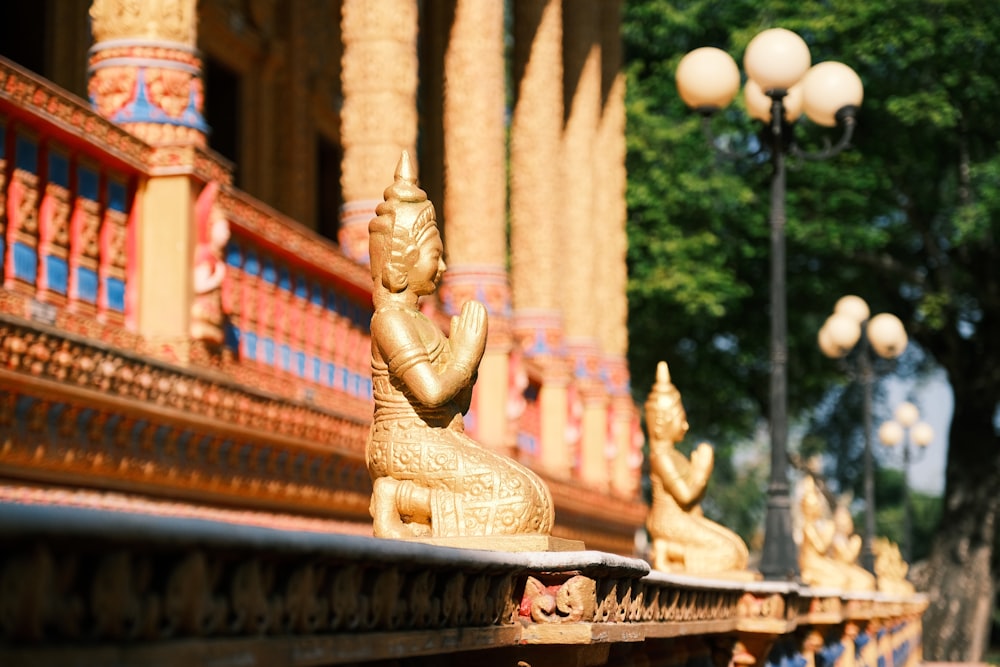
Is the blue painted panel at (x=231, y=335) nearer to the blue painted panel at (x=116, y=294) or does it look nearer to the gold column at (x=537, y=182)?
the blue painted panel at (x=116, y=294)

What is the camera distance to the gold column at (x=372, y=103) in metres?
13.2

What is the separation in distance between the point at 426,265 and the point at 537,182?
1351cm

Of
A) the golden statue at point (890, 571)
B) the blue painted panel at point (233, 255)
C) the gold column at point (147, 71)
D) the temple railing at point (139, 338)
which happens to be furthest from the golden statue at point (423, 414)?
the golden statue at point (890, 571)

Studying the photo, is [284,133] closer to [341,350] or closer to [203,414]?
[341,350]

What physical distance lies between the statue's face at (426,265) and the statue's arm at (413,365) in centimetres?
13

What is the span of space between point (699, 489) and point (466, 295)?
24.8ft

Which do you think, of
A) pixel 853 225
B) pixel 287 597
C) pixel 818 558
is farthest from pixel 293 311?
pixel 853 225

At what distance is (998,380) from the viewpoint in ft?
99.9

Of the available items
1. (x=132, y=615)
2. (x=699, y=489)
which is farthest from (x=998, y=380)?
(x=132, y=615)

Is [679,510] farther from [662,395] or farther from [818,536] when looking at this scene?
[818,536]

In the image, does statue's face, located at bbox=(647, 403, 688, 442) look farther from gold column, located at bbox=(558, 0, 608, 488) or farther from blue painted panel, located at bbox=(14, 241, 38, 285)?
gold column, located at bbox=(558, 0, 608, 488)

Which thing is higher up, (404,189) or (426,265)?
(404,189)

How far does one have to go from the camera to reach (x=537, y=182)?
18.8 meters

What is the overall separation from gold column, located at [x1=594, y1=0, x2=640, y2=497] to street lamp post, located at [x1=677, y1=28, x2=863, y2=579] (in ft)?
27.0
